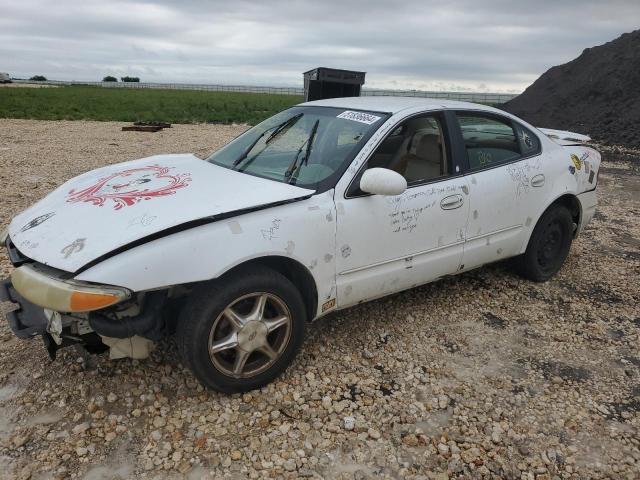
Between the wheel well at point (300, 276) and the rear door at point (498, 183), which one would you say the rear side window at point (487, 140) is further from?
the wheel well at point (300, 276)

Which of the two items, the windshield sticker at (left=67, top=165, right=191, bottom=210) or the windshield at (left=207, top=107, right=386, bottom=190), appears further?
the windshield at (left=207, top=107, right=386, bottom=190)

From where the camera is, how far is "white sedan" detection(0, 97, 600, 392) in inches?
97.8

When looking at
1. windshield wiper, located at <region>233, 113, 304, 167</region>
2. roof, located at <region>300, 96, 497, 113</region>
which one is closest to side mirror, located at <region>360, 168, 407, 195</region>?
roof, located at <region>300, 96, 497, 113</region>

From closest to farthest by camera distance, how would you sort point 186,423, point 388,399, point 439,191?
point 186,423 → point 388,399 → point 439,191

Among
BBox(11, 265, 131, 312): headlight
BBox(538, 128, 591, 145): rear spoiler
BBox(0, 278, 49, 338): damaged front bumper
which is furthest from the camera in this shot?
BBox(538, 128, 591, 145): rear spoiler

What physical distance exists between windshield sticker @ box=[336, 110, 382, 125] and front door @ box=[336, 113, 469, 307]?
171 millimetres

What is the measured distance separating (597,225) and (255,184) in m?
5.32

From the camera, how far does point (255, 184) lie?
3053mm

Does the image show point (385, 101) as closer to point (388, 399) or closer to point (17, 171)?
point (388, 399)

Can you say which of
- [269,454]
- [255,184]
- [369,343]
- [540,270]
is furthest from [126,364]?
[540,270]

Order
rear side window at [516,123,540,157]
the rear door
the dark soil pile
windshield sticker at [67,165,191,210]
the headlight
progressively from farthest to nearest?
1. the dark soil pile
2. rear side window at [516,123,540,157]
3. the rear door
4. windshield sticker at [67,165,191,210]
5. the headlight

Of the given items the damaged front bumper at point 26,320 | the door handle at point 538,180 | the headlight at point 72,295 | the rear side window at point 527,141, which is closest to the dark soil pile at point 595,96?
the rear side window at point 527,141

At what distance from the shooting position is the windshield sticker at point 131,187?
290cm

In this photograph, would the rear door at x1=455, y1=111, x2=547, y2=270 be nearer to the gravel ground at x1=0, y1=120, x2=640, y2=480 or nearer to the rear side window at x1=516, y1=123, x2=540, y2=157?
the rear side window at x1=516, y1=123, x2=540, y2=157
